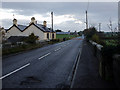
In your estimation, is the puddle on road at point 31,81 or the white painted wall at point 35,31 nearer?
the puddle on road at point 31,81

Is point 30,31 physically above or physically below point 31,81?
above

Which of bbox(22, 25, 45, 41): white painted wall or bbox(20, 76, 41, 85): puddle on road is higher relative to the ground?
bbox(22, 25, 45, 41): white painted wall

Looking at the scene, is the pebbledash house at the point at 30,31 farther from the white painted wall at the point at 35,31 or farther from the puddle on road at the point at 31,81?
the puddle on road at the point at 31,81

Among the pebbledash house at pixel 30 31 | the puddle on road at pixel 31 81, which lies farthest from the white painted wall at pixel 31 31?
the puddle on road at pixel 31 81

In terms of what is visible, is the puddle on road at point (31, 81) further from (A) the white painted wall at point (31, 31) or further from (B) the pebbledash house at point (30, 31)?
(A) the white painted wall at point (31, 31)

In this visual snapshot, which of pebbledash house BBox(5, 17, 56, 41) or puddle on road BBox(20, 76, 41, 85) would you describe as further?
pebbledash house BBox(5, 17, 56, 41)

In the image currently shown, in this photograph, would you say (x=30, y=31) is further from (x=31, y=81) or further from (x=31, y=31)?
(x=31, y=81)

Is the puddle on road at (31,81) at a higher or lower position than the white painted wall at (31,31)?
lower

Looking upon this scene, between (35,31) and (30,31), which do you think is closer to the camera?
(35,31)

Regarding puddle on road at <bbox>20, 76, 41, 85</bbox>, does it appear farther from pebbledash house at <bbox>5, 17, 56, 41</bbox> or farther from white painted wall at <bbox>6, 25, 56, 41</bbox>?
white painted wall at <bbox>6, 25, 56, 41</bbox>

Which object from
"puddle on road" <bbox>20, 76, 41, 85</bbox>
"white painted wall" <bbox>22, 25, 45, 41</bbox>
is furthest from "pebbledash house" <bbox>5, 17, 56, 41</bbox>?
"puddle on road" <bbox>20, 76, 41, 85</bbox>

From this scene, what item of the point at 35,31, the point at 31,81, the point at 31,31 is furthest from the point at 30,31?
the point at 31,81

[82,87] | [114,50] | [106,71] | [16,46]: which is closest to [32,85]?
[82,87]

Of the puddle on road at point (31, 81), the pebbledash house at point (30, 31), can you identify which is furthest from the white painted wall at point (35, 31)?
the puddle on road at point (31, 81)
